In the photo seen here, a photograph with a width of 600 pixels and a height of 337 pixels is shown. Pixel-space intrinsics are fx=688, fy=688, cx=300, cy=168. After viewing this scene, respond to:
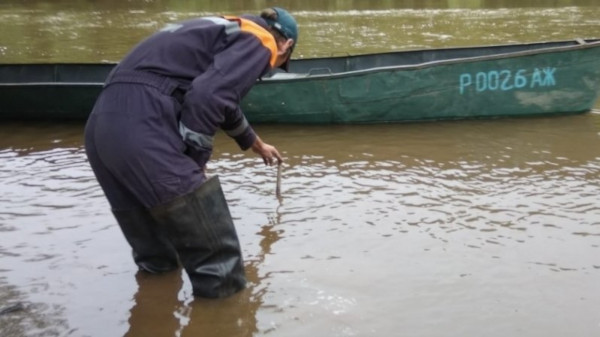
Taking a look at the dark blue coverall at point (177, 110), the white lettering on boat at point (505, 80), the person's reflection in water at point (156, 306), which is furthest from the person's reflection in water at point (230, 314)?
the white lettering on boat at point (505, 80)

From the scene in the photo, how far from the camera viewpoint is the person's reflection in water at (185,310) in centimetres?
379

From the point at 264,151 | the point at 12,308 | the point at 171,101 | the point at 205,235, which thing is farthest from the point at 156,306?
the point at 171,101

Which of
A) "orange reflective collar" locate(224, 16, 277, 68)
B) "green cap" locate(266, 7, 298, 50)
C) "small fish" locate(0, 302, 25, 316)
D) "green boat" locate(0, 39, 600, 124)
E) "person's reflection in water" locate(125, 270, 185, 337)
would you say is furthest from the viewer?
"green boat" locate(0, 39, 600, 124)

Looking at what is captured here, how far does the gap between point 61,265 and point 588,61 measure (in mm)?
6811

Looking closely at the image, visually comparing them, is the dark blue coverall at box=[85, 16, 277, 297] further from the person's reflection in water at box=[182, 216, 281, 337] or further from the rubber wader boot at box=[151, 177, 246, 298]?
the person's reflection in water at box=[182, 216, 281, 337]

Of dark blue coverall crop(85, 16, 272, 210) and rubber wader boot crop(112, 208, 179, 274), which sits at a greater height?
dark blue coverall crop(85, 16, 272, 210)

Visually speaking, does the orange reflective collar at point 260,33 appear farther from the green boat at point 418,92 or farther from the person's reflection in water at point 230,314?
the green boat at point 418,92

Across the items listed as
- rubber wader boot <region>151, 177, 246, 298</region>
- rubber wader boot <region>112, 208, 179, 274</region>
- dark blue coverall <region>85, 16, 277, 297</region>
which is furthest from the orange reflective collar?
rubber wader boot <region>112, 208, 179, 274</region>

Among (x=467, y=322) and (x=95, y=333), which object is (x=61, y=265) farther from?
(x=467, y=322)

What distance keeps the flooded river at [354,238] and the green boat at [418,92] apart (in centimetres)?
25

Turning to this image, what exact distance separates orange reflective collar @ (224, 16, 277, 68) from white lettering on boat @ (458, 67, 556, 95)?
5.30m

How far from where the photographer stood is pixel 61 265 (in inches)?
184

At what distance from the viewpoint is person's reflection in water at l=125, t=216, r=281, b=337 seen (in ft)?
12.4

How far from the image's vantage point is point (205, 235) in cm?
367
